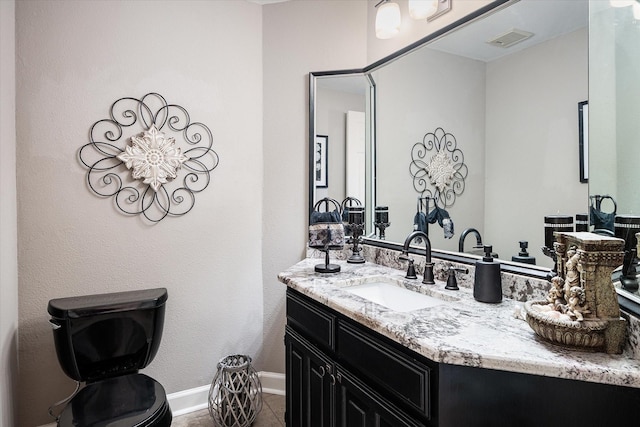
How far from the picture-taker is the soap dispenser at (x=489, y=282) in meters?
1.37

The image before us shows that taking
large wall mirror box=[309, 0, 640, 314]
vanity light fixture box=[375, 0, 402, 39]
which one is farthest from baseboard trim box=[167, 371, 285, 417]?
vanity light fixture box=[375, 0, 402, 39]

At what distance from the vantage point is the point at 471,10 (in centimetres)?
165

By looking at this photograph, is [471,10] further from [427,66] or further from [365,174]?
[365,174]

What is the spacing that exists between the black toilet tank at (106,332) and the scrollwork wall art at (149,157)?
55 centimetres

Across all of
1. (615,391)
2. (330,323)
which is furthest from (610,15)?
(330,323)

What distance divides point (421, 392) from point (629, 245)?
0.72 metres

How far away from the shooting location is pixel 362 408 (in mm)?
1289

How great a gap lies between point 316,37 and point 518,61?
4.54 ft

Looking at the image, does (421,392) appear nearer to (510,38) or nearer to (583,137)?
(583,137)

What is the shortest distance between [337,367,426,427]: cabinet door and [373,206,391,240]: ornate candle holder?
1.04 m

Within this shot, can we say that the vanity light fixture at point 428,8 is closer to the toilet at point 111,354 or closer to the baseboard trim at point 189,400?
the toilet at point 111,354

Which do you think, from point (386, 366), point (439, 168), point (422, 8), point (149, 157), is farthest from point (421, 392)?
point (149, 157)

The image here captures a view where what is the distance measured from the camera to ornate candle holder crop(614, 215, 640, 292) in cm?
99

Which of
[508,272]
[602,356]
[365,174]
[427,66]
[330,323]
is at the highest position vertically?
[427,66]
